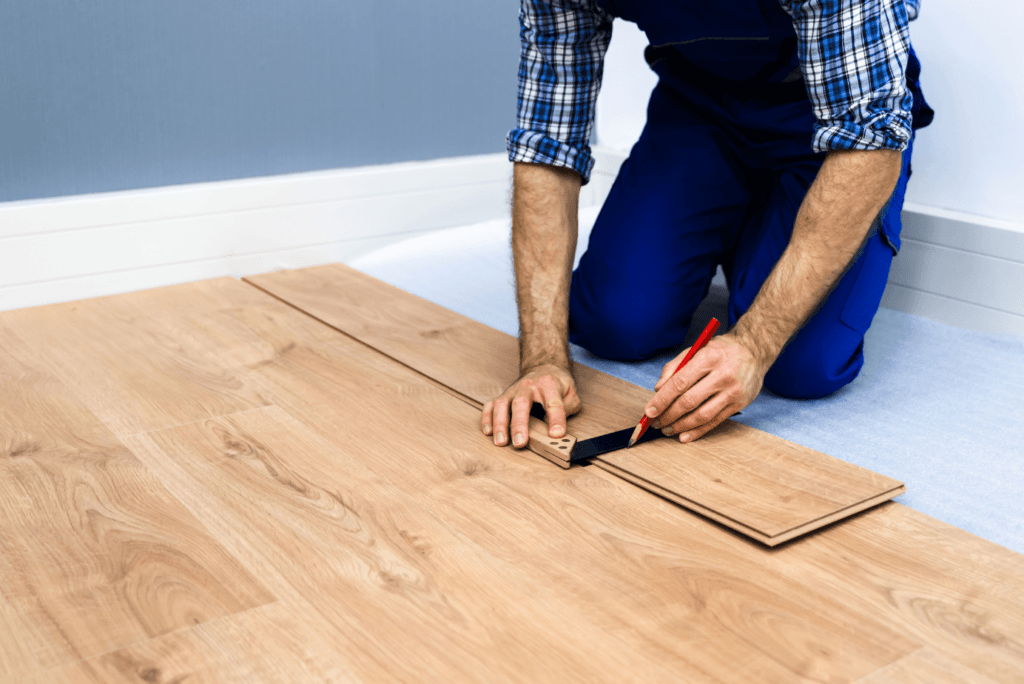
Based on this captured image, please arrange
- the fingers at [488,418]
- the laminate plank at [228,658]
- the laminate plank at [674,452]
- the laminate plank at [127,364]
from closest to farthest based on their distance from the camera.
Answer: the laminate plank at [228,658] < the laminate plank at [674,452] < the fingers at [488,418] < the laminate plank at [127,364]

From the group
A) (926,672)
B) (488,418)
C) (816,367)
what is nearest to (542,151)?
(488,418)

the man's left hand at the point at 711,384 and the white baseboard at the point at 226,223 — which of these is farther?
the white baseboard at the point at 226,223

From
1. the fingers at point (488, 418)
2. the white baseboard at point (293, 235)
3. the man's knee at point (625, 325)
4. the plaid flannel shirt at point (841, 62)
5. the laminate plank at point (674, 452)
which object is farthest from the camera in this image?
the white baseboard at point (293, 235)

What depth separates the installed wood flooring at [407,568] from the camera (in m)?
0.94

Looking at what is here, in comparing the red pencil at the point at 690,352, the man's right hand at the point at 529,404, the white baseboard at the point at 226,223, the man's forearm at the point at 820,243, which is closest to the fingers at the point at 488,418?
the man's right hand at the point at 529,404

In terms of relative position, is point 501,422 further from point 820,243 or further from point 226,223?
point 226,223

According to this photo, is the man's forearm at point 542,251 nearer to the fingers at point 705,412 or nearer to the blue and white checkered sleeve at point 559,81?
the blue and white checkered sleeve at point 559,81

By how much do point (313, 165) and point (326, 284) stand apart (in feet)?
1.33

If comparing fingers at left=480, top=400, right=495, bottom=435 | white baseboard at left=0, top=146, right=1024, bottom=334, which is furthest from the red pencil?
white baseboard at left=0, top=146, right=1024, bottom=334

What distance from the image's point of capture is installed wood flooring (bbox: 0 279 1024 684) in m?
0.94

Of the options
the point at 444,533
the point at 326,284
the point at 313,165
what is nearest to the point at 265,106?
the point at 313,165

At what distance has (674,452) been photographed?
140 cm

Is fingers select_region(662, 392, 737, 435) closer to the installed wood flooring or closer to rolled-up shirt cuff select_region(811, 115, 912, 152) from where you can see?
the installed wood flooring

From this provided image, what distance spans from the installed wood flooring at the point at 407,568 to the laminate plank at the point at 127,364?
0.05ft
